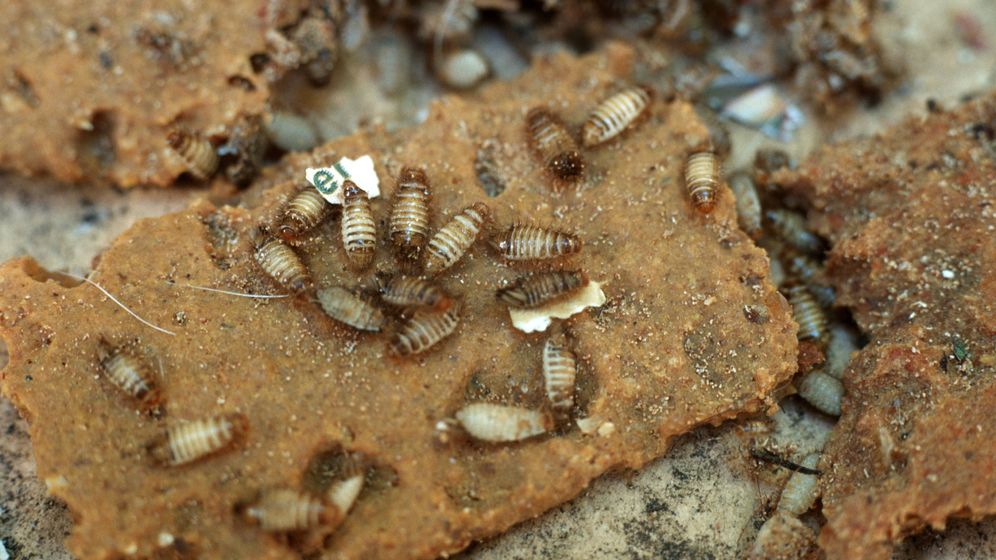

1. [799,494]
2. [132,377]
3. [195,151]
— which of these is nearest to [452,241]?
[132,377]

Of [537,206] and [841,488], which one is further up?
[537,206]

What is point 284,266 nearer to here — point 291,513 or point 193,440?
point 193,440

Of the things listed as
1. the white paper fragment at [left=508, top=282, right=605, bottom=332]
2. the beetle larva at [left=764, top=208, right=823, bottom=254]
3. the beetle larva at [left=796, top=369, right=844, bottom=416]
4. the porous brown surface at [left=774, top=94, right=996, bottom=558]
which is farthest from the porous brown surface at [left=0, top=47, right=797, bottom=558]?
the beetle larva at [left=764, top=208, right=823, bottom=254]

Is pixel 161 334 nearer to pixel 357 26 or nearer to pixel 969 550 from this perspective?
pixel 357 26

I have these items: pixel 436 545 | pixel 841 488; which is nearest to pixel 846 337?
pixel 841 488

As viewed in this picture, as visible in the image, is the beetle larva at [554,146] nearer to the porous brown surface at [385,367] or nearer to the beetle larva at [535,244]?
the porous brown surface at [385,367]

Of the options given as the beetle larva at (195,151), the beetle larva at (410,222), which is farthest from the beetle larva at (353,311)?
the beetle larva at (195,151)
